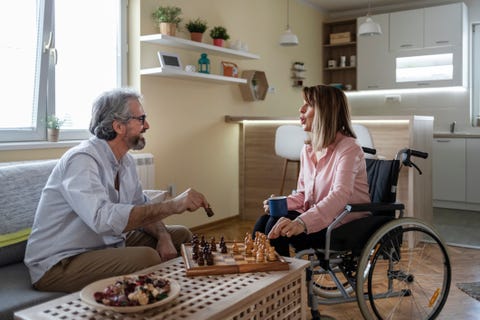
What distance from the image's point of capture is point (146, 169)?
141 inches

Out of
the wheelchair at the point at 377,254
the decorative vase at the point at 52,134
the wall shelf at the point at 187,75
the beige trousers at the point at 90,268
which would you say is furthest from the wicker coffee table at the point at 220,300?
the wall shelf at the point at 187,75

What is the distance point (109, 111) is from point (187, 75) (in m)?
1.99

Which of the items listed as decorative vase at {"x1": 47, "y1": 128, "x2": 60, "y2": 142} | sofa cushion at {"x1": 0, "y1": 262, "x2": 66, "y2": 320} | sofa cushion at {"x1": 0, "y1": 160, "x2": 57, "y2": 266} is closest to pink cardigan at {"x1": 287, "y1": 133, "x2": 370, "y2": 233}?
sofa cushion at {"x1": 0, "y1": 262, "x2": 66, "y2": 320}

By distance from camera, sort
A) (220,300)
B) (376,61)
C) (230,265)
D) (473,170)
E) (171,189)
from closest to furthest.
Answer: (220,300) < (230,265) < (171,189) < (473,170) < (376,61)

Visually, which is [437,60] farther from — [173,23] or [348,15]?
[173,23]

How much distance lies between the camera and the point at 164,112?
13.1ft

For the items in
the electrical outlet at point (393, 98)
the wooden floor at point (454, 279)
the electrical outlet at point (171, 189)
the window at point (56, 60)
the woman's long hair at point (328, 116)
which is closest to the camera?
the woman's long hair at point (328, 116)

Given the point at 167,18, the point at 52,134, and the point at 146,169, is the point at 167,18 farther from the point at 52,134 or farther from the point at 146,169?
the point at 52,134

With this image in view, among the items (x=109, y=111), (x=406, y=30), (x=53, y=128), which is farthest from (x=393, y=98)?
(x=109, y=111)

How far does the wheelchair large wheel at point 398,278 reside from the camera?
6.08ft

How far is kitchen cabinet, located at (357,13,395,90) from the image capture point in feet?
20.3

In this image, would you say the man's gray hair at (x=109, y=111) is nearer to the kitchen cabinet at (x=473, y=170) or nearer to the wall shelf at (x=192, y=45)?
the wall shelf at (x=192, y=45)

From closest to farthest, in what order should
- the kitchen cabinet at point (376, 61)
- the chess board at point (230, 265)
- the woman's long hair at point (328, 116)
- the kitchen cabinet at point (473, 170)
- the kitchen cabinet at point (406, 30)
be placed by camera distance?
the chess board at point (230, 265) < the woman's long hair at point (328, 116) < the kitchen cabinet at point (473, 170) < the kitchen cabinet at point (406, 30) < the kitchen cabinet at point (376, 61)

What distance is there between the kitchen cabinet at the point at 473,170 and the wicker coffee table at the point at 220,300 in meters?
4.39
